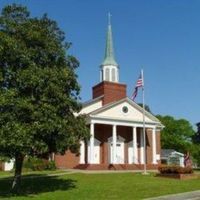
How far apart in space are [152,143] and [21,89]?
29491mm

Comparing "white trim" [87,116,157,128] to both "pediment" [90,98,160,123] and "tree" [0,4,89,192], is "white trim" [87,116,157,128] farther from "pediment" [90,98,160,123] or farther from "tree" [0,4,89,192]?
"tree" [0,4,89,192]

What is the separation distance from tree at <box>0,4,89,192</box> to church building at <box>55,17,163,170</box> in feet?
63.7

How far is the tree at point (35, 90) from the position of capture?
22.0 metres

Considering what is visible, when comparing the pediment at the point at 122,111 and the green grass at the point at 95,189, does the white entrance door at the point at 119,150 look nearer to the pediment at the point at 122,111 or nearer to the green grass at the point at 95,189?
Result: the pediment at the point at 122,111

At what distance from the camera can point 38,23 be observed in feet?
81.8

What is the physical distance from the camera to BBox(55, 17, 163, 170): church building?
45.5 metres

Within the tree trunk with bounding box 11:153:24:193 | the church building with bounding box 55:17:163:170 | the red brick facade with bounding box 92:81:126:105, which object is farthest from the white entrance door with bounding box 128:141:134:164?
the tree trunk with bounding box 11:153:24:193

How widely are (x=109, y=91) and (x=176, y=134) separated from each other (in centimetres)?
4013

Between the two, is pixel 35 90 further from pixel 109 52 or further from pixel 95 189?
pixel 109 52

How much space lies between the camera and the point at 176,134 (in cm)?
8631

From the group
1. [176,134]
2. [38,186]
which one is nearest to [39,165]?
[38,186]

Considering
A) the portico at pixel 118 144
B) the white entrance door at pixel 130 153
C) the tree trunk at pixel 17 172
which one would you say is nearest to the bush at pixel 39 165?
the portico at pixel 118 144

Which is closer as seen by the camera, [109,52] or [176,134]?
[109,52]

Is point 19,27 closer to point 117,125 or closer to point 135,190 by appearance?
point 135,190
